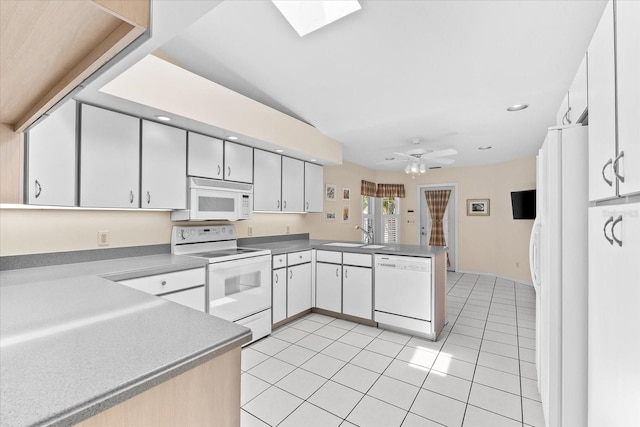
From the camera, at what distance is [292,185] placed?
3885 mm

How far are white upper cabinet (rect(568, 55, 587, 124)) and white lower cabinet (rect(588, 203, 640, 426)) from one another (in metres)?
0.67

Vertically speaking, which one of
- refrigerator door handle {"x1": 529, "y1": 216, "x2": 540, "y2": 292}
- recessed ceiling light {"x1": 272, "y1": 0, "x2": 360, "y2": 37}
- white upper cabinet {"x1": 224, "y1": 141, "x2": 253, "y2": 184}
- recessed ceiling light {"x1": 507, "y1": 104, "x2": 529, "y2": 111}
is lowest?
refrigerator door handle {"x1": 529, "y1": 216, "x2": 540, "y2": 292}

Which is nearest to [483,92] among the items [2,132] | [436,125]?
[436,125]

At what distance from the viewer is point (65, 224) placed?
222 centimetres

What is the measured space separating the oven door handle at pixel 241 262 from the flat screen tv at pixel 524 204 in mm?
4150

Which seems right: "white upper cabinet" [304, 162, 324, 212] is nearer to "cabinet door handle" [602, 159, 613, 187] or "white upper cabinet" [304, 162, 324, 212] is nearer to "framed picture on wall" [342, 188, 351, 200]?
"framed picture on wall" [342, 188, 351, 200]

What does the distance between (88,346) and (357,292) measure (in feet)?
9.45

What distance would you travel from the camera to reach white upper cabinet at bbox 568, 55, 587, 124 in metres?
1.47

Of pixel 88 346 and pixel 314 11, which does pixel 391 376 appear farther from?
pixel 314 11

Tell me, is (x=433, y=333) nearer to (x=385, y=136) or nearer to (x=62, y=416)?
(x=385, y=136)

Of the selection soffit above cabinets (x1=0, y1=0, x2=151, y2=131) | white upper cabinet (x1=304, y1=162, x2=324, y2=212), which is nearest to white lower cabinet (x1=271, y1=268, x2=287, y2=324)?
white upper cabinet (x1=304, y1=162, x2=324, y2=212)

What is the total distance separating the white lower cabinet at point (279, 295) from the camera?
3.19 meters

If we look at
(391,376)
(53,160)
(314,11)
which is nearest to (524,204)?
(391,376)

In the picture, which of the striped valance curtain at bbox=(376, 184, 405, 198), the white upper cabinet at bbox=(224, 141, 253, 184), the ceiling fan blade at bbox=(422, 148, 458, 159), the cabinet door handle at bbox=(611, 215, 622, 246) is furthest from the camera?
the striped valance curtain at bbox=(376, 184, 405, 198)
